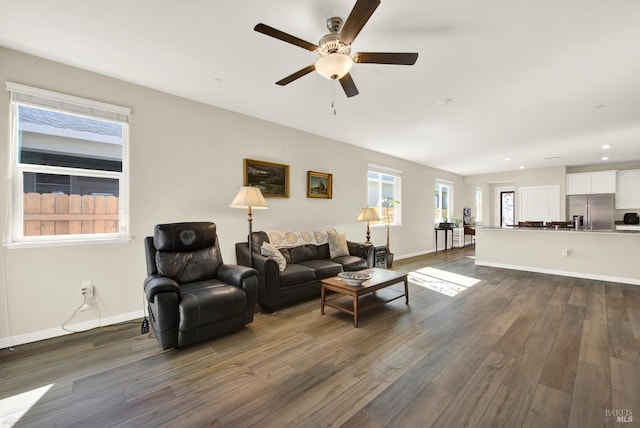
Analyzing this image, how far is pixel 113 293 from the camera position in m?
2.83

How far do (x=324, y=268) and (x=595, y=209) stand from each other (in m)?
7.99

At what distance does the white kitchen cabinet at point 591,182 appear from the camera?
668 centimetres

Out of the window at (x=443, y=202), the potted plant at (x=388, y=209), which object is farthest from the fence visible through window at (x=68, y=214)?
the window at (x=443, y=202)

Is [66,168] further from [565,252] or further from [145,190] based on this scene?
[565,252]

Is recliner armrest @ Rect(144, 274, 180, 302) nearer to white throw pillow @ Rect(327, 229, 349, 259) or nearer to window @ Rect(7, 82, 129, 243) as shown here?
window @ Rect(7, 82, 129, 243)

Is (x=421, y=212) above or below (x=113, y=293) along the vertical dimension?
above

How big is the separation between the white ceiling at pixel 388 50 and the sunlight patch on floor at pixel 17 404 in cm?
263

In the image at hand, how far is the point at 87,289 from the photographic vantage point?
2.69m

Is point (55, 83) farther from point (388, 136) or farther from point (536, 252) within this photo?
point (536, 252)

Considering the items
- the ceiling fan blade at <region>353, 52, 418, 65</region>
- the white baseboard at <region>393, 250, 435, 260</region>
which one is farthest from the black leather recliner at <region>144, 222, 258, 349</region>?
the white baseboard at <region>393, 250, 435, 260</region>

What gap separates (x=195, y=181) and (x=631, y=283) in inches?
274

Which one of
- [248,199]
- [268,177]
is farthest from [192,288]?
[268,177]

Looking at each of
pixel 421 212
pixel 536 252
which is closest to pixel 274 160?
pixel 421 212

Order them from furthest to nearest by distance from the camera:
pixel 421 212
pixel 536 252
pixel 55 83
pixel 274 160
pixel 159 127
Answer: pixel 421 212 → pixel 536 252 → pixel 274 160 → pixel 159 127 → pixel 55 83
